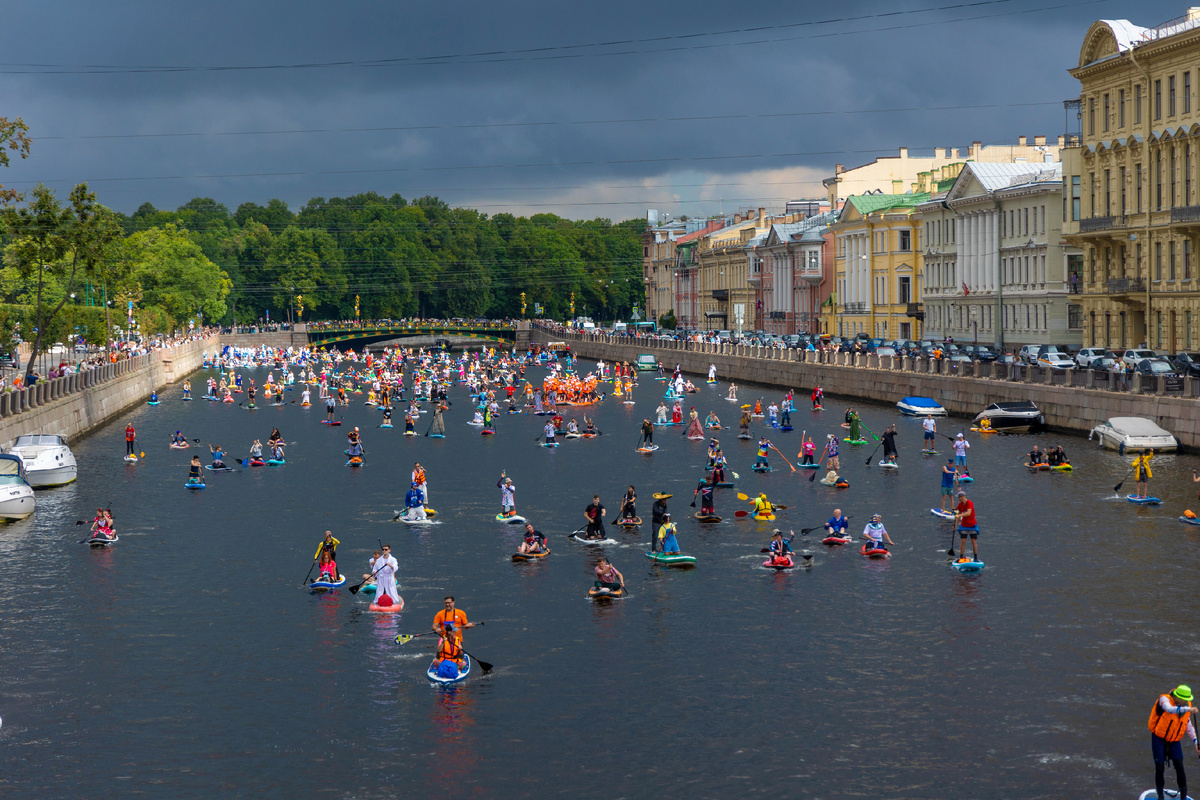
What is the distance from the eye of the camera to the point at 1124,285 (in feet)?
279

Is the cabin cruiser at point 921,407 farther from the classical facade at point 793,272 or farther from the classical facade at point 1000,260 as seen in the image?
the classical facade at point 793,272

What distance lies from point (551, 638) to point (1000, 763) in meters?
10.6

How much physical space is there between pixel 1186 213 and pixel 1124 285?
27.2ft

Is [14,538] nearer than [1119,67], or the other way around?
[14,538]

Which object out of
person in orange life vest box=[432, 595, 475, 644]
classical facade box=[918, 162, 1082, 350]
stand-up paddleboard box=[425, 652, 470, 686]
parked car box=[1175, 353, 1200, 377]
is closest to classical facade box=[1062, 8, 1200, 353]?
classical facade box=[918, 162, 1082, 350]

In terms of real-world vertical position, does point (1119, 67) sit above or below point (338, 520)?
above

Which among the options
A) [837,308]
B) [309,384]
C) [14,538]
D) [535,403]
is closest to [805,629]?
[14,538]

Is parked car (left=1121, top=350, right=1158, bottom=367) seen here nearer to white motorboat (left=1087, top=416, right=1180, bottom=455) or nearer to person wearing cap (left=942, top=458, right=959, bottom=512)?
white motorboat (left=1087, top=416, right=1180, bottom=455)

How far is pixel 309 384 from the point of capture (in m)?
117

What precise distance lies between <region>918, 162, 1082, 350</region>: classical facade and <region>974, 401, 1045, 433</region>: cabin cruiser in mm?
28710

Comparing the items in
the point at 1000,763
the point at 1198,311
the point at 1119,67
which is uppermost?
the point at 1119,67

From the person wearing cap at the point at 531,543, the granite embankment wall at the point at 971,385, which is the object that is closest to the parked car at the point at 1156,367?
the granite embankment wall at the point at 971,385

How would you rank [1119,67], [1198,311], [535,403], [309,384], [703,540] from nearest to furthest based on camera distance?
1. [703,540]
2. [1198,311]
3. [1119,67]
4. [535,403]
5. [309,384]

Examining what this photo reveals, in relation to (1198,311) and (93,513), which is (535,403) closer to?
(1198,311)
